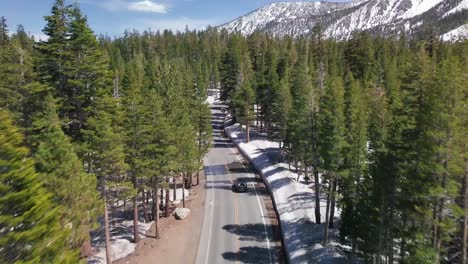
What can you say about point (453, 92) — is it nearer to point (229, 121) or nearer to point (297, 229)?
point (297, 229)

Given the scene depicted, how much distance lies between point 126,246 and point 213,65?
3860 inches

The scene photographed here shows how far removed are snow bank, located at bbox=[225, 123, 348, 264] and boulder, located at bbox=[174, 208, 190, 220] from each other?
9223mm

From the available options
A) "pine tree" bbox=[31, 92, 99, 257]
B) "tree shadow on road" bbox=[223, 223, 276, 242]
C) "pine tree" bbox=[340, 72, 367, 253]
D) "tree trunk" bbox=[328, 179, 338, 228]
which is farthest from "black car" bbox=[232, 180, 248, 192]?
"pine tree" bbox=[31, 92, 99, 257]

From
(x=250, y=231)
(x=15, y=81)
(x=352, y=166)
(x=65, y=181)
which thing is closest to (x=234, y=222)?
(x=250, y=231)

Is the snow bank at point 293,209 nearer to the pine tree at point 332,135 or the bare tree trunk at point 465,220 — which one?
the pine tree at point 332,135

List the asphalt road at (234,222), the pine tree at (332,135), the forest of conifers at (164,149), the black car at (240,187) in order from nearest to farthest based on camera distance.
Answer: the forest of conifers at (164,149) → the pine tree at (332,135) → the asphalt road at (234,222) → the black car at (240,187)

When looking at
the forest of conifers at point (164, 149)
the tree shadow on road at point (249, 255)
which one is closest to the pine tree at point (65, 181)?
the forest of conifers at point (164, 149)

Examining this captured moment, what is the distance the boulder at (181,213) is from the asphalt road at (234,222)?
1.96 m

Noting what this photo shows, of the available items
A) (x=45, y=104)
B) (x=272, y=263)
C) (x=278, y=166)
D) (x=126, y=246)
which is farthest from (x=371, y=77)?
(x=45, y=104)

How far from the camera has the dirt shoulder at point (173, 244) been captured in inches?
1241

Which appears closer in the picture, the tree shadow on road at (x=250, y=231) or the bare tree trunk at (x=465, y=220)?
the bare tree trunk at (x=465, y=220)

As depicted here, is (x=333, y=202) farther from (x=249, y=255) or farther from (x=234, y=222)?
(x=234, y=222)

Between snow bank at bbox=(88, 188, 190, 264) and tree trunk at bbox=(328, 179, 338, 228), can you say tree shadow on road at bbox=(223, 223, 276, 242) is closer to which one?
tree trunk at bbox=(328, 179, 338, 228)

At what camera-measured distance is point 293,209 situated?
38.7m
